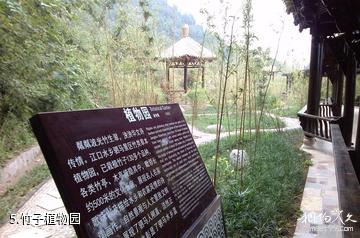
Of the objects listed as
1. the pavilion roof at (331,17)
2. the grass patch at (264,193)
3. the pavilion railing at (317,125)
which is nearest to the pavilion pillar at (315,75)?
the pavilion railing at (317,125)

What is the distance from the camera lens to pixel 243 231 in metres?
2.47

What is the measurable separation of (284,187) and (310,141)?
2.95m

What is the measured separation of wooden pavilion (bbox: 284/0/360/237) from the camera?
75.3 inches

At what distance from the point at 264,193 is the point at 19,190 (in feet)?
9.09

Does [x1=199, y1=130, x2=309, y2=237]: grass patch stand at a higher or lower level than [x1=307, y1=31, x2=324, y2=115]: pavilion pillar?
lower

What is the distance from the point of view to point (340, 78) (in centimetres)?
707

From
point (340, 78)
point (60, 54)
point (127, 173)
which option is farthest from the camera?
point (340, 78)

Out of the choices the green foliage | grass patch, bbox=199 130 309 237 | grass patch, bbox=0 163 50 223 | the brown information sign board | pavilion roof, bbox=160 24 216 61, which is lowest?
grass patch, bbox=0 163 50 223

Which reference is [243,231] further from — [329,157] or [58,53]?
[329,157]

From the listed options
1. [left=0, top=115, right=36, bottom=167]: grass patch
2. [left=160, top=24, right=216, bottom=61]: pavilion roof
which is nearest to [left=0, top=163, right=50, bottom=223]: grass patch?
[left=0, top=115, right=36, bottom=167]: grass patch

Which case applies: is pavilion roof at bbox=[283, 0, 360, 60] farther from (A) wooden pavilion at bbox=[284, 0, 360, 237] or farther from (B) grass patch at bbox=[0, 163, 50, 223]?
(B) grass patch at bbox=[0, 163, 50, 223]

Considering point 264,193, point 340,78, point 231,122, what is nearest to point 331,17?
point 264,193

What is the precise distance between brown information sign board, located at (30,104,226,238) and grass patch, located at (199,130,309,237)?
2.72ft

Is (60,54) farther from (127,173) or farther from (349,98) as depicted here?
(349,98)
